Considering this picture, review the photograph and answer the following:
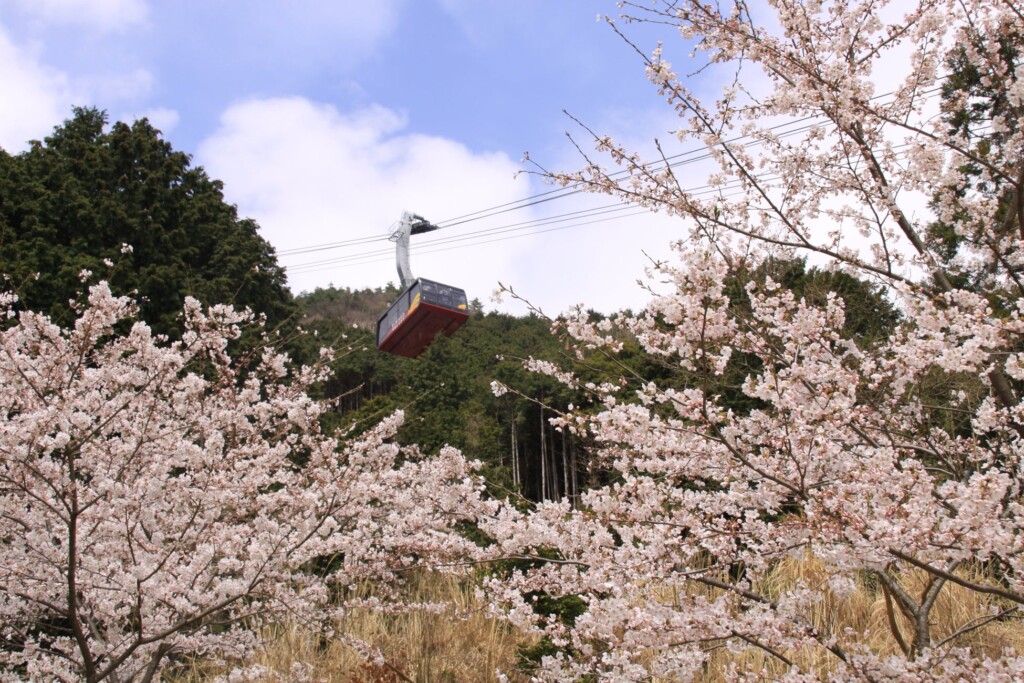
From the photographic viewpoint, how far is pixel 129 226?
48.0ft

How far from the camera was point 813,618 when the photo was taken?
5133mm

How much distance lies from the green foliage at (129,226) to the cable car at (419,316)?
3.12 metres

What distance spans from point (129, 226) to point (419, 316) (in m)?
7.06

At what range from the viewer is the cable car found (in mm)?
18281

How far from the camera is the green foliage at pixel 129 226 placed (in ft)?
42.3

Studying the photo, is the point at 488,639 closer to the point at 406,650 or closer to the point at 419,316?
the point at 406,650

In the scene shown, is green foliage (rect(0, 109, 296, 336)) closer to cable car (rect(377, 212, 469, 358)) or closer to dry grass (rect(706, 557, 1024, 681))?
cable car (rect(377, 212, 469, 358))

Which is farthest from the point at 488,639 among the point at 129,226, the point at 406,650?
the point at 129,226

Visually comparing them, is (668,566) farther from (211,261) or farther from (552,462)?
(552,462)

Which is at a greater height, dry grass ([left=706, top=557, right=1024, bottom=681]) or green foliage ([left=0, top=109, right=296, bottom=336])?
green foliage ([left=0, top=109, right=296, bottom=336])

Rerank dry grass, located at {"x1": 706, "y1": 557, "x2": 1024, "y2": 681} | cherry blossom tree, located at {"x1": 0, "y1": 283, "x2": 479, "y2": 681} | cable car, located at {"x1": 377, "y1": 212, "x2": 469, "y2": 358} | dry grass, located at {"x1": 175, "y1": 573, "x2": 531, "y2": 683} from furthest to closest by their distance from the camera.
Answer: cable car, located at {"x1": 377, "y1": 212, "x2": 469, "y2": 358}, dry grass, located at {"x1": 175, "y1": 573, "x2": 531, "y2": 683}, dry grass, located at {"x1": 706, "y1": 557, "x2": 1024, "y2": 681}, cherry blossom tree, located at {"x1": 0, "y1": 283, "x2": 479, "y2": 681}

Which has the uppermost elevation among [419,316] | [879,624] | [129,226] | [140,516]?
[129,226]

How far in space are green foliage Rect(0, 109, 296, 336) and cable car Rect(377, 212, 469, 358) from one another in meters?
3.12

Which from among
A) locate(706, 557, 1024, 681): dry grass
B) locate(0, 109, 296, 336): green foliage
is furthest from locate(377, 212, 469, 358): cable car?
locate(706, 557, 1024, 681): dry grass
